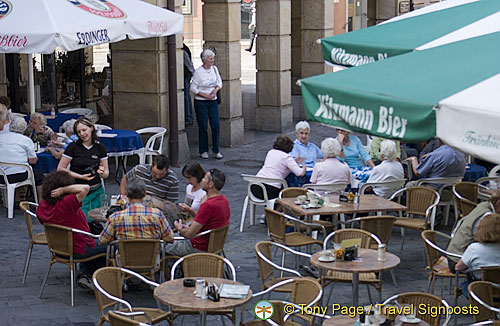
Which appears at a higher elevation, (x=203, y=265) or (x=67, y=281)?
(x=203, y=265)

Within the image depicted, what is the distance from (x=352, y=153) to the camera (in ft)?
39.1

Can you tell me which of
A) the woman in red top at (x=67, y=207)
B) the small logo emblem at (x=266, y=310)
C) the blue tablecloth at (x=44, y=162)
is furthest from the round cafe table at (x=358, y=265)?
the blue tablecloth at (x=44, y=162)

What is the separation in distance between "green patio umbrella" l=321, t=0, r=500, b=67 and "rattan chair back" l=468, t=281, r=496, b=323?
81.8 inches

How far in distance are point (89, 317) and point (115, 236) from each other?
77 centimetres

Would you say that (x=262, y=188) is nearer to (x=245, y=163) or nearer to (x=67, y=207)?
(x=67, y=207)

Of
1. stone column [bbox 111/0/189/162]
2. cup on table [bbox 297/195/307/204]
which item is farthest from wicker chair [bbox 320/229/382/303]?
stone column [bbox 111/0/189/162]

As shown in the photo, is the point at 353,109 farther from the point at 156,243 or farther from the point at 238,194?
the point at 238,194

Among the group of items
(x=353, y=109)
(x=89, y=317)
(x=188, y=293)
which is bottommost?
(x=89, y=317)

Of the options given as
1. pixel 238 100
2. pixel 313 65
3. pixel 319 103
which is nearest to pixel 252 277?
pixel 319 103

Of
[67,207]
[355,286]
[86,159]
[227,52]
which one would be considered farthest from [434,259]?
[227,52]

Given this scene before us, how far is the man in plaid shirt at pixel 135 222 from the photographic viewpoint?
26.6 feet

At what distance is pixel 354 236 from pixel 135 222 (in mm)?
2066

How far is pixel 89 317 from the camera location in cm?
813

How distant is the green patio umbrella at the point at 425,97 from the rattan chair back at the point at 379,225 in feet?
8.00
